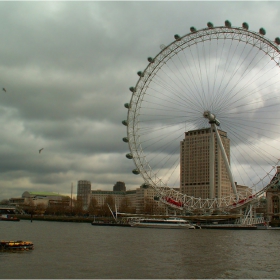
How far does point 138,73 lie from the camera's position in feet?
231

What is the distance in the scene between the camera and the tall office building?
17649 cm

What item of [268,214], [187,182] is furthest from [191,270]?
[187,182]

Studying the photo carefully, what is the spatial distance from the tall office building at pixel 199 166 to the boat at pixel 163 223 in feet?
265

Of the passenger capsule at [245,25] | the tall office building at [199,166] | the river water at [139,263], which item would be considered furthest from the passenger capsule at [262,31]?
the tall office building at [199,166]

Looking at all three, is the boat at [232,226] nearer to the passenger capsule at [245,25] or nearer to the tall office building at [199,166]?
the passenger capsule at [245,25]

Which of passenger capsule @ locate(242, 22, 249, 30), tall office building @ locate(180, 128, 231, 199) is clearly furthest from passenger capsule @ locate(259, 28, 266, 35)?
tall office building @ locate(180, 128, 231, 199)

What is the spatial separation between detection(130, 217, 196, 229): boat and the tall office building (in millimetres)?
80877

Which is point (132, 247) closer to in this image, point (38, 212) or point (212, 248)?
point (212, 248)

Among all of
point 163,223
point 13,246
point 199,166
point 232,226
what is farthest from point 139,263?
point 199,166

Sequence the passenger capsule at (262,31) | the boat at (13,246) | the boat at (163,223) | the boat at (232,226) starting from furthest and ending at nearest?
1. the boat at (163,223)
2. the boat at (232,226)
3. the passenger capsule at (262,31)
4. the boat at (13,246)

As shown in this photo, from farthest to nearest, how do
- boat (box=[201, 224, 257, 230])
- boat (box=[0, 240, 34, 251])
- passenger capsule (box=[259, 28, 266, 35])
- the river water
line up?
boat (box=[201, 224, 257, 230]) < passenger capsule (box=[259, 28, 266, 35]) < boat (box=[0, 240, 34, 251]) < the river water

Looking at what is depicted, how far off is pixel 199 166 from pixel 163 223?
3693 inches

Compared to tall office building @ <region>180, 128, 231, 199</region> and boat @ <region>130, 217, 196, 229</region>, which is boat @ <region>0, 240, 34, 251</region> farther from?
tall office building @ <region>180, 128, 231, 199</region>

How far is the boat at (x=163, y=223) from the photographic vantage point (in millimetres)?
90812
